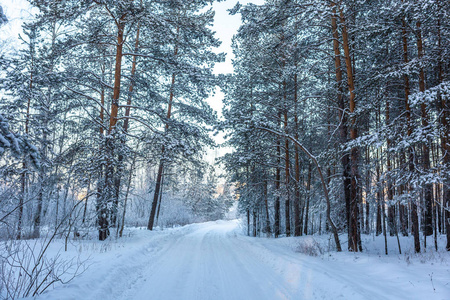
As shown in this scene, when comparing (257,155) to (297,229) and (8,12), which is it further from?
(8,12)

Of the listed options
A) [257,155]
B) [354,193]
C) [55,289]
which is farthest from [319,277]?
[257,155]

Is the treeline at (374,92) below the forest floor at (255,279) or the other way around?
the other way around

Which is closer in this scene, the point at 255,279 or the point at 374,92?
the point at 255,279

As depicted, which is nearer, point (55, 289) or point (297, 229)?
point (55, 289)

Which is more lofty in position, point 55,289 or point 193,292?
point 55,289

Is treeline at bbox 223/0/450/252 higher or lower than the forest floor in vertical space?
higher

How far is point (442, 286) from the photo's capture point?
429 centimetres

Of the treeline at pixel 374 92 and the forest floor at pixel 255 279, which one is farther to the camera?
the treeline at pixel 374 92

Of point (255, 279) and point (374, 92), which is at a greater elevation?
point (374, 92)

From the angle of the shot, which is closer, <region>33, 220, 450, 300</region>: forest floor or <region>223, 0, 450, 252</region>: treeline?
<region>33, 220, 450, 300</region>: forest floor

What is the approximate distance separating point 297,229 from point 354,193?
21.0 feet

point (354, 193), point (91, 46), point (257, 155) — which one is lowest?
point (354, 193)

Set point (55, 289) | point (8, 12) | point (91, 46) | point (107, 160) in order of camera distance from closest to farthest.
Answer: point (55, 289) < point (8, 12) < point (107, 160) < point (91, 46)

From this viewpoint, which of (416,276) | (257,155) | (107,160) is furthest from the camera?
(257,155)
